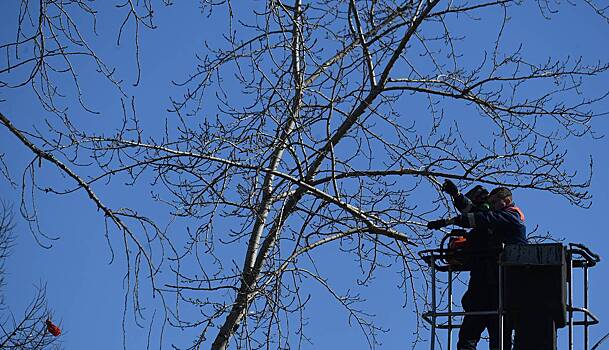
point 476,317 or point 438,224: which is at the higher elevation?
point 438,224

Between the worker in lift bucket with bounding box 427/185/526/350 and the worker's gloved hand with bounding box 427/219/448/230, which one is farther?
the worker's gloved hand with bounding box 427/219/448/230

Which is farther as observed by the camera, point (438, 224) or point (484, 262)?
point (438, 224)

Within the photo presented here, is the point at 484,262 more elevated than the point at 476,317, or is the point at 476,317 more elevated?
the point at 484,262

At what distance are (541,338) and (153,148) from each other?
3632 mm

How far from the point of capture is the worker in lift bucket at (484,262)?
772cm

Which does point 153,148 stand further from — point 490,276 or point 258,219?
point 490,276

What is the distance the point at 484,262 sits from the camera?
7793 mm

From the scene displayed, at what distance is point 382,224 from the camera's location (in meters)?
9.91

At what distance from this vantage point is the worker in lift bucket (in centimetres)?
772

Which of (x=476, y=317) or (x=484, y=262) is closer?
(x=484, y=262)

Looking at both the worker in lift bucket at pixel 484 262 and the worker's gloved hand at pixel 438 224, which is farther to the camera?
the worker's gloved hand at pixel 438 224

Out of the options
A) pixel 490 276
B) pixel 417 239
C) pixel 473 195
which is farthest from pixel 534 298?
pixel 417 239

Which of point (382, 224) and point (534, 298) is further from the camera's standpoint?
point (382, 224)

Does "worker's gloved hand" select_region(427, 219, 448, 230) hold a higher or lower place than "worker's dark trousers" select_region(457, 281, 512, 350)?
higher
